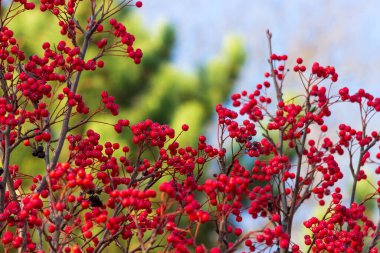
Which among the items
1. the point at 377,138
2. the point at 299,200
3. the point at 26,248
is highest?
the point at 377,138

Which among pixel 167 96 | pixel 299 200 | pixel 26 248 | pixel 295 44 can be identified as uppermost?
pixel 295 44

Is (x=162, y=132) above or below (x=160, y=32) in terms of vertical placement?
below

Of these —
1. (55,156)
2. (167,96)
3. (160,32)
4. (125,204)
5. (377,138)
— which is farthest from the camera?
(160,32)

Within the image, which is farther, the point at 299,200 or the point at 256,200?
the point at 299,200

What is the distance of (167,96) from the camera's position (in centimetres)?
1110

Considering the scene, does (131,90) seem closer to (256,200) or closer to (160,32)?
(160,32)

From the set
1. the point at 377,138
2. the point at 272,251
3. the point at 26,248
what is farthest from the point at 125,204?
the point at 377,138

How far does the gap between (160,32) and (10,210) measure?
9.82m

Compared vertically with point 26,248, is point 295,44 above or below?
above

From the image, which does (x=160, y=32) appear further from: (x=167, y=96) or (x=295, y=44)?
(x=295, y=44)

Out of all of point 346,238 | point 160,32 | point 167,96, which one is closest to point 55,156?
point 346,238

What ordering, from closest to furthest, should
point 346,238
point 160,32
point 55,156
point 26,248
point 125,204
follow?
point 125,204 → point 26,248 → point 55,156 → point 346,238 → point 160,32

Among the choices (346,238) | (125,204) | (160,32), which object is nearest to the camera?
(125,204)

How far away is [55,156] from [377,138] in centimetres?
172
